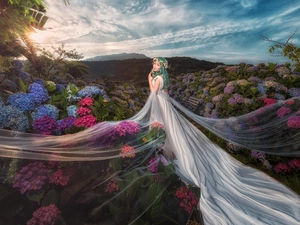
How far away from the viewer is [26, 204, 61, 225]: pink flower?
1.46 m

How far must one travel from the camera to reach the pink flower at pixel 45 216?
57.4 inches

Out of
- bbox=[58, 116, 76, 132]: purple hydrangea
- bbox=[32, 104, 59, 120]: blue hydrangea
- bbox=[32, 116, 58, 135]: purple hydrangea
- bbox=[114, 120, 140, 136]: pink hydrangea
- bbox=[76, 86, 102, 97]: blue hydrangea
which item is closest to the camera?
bbox=[32, 116, 58, 135]: purple hydrangea

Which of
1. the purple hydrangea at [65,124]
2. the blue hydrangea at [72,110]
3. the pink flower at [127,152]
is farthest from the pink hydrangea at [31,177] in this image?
the blue hydrangea at [72,110]

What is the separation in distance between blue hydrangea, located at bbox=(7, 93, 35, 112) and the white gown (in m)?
1.75

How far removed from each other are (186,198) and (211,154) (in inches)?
94.9

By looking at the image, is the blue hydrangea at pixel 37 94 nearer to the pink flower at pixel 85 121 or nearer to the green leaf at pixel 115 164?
the pink flower at pixel 85 121

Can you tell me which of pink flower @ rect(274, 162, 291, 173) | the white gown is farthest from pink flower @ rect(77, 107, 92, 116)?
pink flower @ rect(274, 162, 291, 173)

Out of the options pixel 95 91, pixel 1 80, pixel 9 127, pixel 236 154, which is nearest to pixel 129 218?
pixel 9 127

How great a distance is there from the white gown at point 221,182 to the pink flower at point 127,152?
2.38ft

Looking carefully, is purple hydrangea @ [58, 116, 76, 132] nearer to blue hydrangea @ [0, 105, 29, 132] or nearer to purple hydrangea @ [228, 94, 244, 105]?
blue hydrangea @ [0, 105, 29, 132]

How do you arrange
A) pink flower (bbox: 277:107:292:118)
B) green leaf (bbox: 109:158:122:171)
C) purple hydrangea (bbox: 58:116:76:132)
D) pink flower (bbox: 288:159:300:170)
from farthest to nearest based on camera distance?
pink flower (bbox: 288:159:300:170) → pink flower (bbox: 277:107:292:118) → purple hydrangea (bbox: 58:116:76:132) → green leaf (bbox: 109:158:122:171)

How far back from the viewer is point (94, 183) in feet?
5.92

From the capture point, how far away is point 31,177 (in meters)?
1.60

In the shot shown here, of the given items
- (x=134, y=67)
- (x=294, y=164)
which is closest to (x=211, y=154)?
(x=294, y=164)
